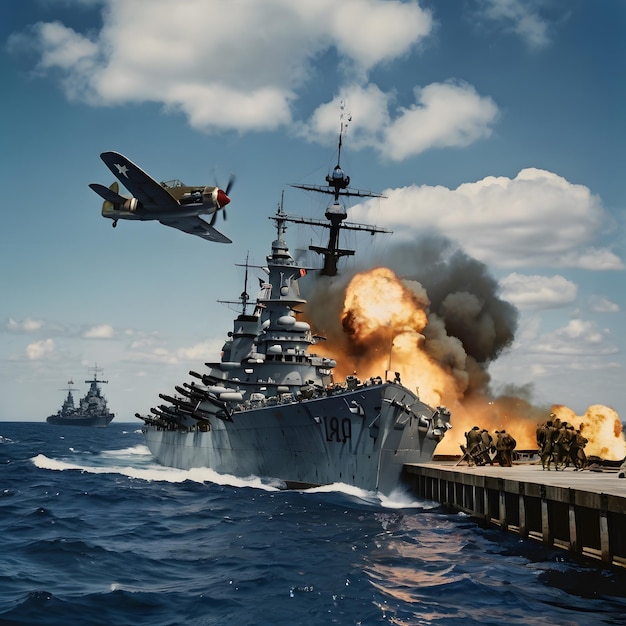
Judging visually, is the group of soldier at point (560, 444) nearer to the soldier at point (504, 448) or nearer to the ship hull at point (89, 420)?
the soldier at point (504, 448)

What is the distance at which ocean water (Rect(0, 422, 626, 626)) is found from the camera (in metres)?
12.7

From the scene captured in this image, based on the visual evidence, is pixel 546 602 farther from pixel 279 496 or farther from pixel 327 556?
pixel 279 496

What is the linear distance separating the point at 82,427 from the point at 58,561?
567 ft

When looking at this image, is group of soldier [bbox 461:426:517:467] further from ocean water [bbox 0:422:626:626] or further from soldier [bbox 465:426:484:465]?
ocean water [bbox 0:422:626:626]

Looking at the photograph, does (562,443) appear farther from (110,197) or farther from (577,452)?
(110,197)

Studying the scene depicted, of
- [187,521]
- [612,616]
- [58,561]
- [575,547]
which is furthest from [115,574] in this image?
[575,547]

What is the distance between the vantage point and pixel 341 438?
2933cm

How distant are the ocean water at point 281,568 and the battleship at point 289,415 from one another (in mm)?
2302

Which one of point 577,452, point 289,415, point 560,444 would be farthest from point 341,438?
point 577,452

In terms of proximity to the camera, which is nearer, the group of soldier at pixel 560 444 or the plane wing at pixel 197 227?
the group of soldier at pixel 560 444

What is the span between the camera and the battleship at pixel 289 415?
28.5 m

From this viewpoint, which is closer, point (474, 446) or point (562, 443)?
point (562, 443)

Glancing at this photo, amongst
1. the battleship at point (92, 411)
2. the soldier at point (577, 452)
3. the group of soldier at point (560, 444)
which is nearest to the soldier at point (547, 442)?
the group of soldier at point (560, 444)

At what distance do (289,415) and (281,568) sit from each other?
1484 centimetres
